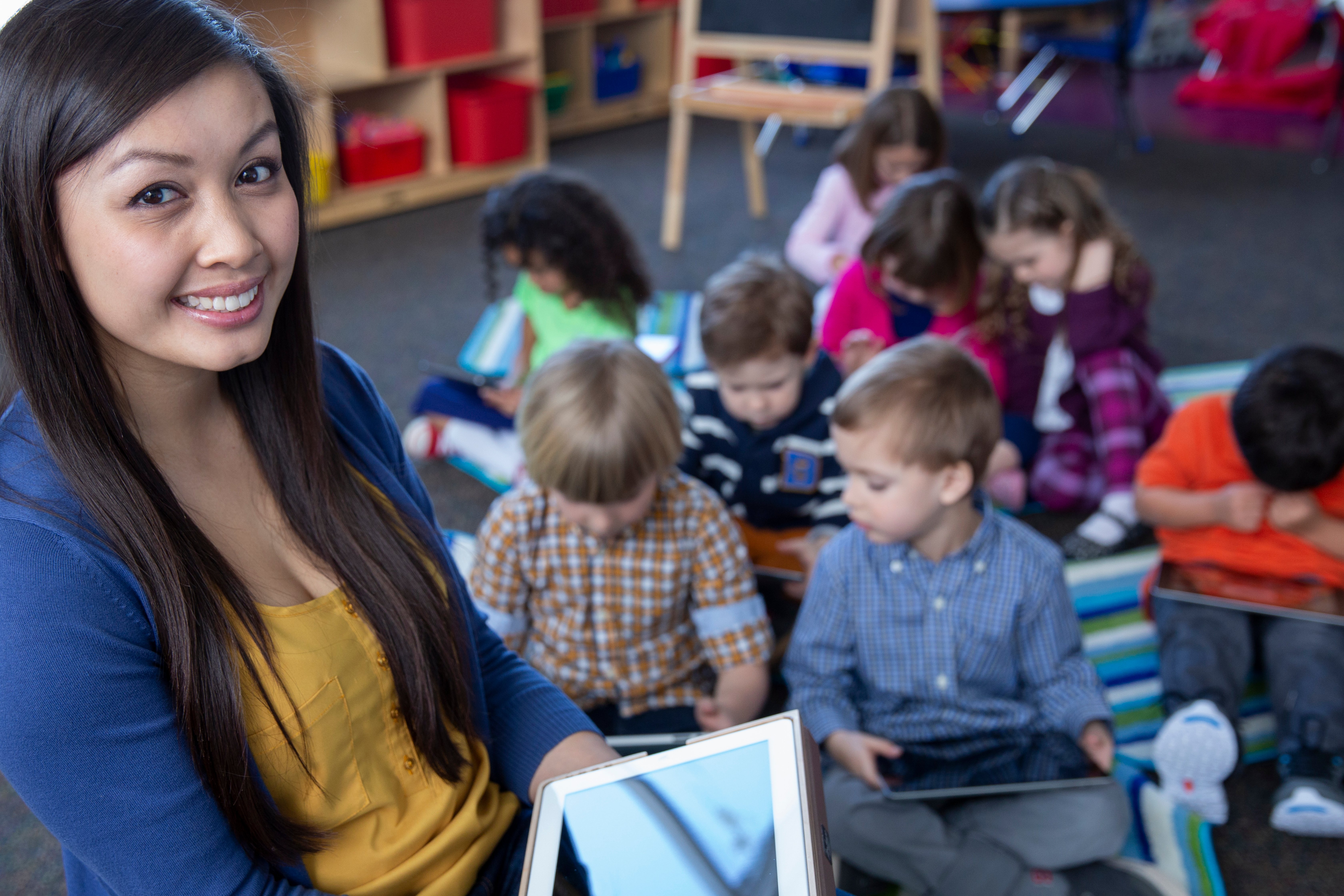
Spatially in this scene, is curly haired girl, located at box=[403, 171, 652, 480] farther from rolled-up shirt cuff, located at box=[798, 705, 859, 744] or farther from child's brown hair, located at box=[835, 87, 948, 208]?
rolled-up shirt cuff, located at box=[798, 705, 859, 744]

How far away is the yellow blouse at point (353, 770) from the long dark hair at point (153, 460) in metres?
0.01

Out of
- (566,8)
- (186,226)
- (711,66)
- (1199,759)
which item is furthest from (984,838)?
(711,66)

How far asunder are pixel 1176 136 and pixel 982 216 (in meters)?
2.84

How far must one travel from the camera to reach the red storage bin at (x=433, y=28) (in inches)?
146

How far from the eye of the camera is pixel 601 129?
15.7 ft

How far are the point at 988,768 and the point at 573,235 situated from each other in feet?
4.39

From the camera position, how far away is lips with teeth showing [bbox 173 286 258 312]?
0.73 metres

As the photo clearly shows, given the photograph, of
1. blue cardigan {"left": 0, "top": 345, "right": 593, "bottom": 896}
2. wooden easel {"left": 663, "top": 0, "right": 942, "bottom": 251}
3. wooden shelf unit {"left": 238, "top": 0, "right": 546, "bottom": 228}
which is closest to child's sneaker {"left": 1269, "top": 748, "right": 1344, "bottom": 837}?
blue cardigan {"left": 0, "top": 345, "right": 593, "bottom": 896}

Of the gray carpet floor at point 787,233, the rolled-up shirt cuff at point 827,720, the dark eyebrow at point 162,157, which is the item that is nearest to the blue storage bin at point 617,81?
the gray carpet floor at point 787,233

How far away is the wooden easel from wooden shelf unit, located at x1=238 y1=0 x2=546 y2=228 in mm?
504

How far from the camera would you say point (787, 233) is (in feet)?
11.9

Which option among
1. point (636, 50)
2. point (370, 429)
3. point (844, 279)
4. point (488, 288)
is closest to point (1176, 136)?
point (636, 50)

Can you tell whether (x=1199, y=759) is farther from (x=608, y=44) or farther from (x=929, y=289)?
(x=608, y=44)

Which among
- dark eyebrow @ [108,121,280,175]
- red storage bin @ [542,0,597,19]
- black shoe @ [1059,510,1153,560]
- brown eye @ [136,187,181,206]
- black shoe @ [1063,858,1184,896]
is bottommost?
black shoe @ [1063,858,1184,896]
